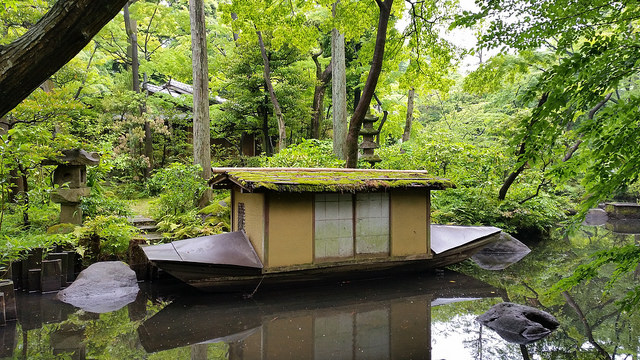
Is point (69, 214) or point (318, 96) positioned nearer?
point (69, 214)

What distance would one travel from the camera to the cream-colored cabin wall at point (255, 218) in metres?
8.24

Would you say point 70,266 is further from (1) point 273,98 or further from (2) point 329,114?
(2) point 329,114

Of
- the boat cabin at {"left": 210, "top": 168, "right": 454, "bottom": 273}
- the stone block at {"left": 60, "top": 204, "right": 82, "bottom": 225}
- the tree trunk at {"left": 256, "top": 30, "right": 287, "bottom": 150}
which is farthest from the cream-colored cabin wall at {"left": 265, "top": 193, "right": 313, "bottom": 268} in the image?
the tree trunk at {"left": 256, "top": 30, "right": 287, "bottom": 150}

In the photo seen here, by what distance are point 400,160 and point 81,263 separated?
11.5 metres

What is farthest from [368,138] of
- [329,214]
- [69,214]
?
→ [69,214]

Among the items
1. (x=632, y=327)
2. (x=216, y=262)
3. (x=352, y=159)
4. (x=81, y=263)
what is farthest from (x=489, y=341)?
(x=81, y=263)

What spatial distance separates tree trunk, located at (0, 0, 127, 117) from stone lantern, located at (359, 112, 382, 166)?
10.3 meters

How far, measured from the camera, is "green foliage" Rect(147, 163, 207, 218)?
12023 mm

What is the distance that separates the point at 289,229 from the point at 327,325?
2.21 meters

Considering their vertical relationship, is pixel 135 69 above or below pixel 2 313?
above

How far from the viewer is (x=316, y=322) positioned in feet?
22.9

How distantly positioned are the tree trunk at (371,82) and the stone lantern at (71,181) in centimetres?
658

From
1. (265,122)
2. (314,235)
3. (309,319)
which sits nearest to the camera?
(309,319)

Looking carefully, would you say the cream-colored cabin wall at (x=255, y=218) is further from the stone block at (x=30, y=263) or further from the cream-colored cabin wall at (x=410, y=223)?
the stone block at (x=30, y=263)
